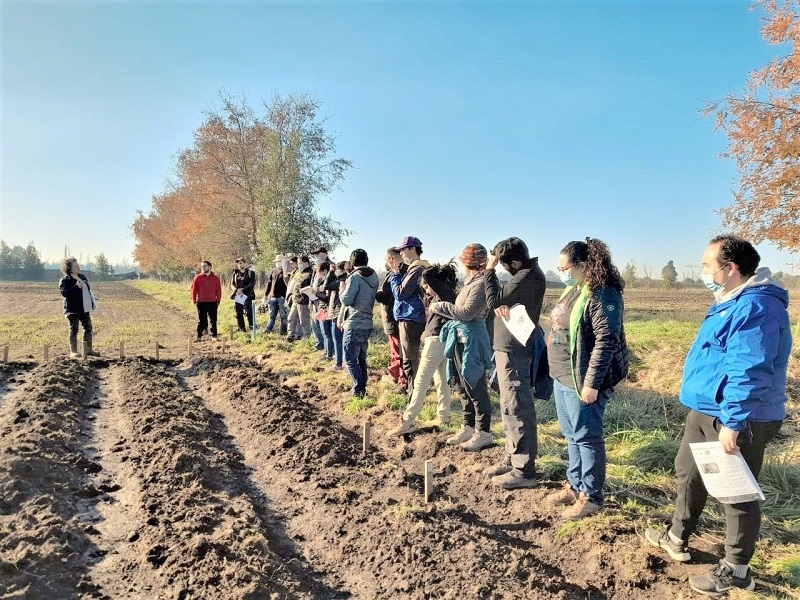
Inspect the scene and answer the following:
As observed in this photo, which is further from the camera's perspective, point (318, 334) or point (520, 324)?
point (318, 334)

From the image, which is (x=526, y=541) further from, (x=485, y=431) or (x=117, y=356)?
(x=117, y=356)

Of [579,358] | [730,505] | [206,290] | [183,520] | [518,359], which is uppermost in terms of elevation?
[206,290]

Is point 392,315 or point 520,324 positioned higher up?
point 520,324

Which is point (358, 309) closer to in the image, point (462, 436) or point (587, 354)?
point (462, 436)

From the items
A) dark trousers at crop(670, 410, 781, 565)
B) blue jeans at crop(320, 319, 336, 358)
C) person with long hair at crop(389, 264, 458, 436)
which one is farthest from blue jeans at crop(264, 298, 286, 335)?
dark trousers at crop(670, 410, 781, 565)

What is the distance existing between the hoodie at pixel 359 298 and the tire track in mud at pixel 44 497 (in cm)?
323

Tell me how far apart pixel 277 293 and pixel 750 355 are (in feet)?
35.4

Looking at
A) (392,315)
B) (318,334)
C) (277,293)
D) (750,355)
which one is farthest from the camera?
(277,293)

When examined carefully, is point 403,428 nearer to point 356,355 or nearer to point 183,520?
point 356,355

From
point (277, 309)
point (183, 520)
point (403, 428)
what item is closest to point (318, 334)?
point (277, 309)

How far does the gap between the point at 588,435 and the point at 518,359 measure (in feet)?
2.75

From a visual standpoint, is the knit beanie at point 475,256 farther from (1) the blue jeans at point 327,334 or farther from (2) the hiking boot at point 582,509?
(1) the blue jeans at point 327,334

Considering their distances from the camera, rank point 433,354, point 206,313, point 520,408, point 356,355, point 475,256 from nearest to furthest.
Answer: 1. point 520,408
2. point 475,256
3. point 433,354
4. point 356,355
5. point 206,313

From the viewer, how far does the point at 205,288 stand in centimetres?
1209
